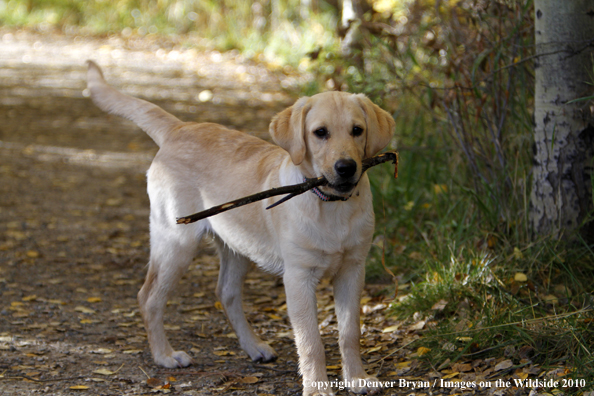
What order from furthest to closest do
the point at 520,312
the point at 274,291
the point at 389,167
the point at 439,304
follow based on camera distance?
the point at 389,167 → the point at 274,291 → the point at 439,304 → the point at 520,312

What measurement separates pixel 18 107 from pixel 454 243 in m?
8.97

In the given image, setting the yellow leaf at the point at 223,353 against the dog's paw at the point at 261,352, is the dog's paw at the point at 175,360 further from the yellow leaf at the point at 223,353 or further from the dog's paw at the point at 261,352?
the dog's paw at the point at 261,352

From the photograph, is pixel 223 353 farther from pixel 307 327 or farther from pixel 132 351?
pixel 307 327

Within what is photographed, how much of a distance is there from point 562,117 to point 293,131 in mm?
1820

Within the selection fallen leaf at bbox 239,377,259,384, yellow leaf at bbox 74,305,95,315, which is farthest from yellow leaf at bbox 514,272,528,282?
yellow leaf at bbox 74,305,95,315

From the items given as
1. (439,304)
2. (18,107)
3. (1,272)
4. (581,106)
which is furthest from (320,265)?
(18,107)

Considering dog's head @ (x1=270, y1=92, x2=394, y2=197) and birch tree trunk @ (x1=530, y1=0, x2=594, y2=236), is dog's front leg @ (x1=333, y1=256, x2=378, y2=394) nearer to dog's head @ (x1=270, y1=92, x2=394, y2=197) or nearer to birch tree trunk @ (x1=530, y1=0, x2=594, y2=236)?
dog's head @ (x1=270, y1=92, x2=394, y2=197)

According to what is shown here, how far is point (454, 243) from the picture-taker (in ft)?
13.6

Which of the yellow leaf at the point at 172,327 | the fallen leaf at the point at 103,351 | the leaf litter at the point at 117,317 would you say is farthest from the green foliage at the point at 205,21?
the fallen leaf at the point at 103,351

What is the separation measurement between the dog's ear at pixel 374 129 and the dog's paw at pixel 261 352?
1.36 meters

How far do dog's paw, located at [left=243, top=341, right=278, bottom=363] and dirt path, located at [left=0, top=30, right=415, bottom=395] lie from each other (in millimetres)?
73

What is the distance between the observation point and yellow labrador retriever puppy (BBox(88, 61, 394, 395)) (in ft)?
10.4

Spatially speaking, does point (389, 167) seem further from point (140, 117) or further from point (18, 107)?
point (18, 107)

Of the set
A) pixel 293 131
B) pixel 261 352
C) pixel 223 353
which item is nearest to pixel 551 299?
pixel 261 352
